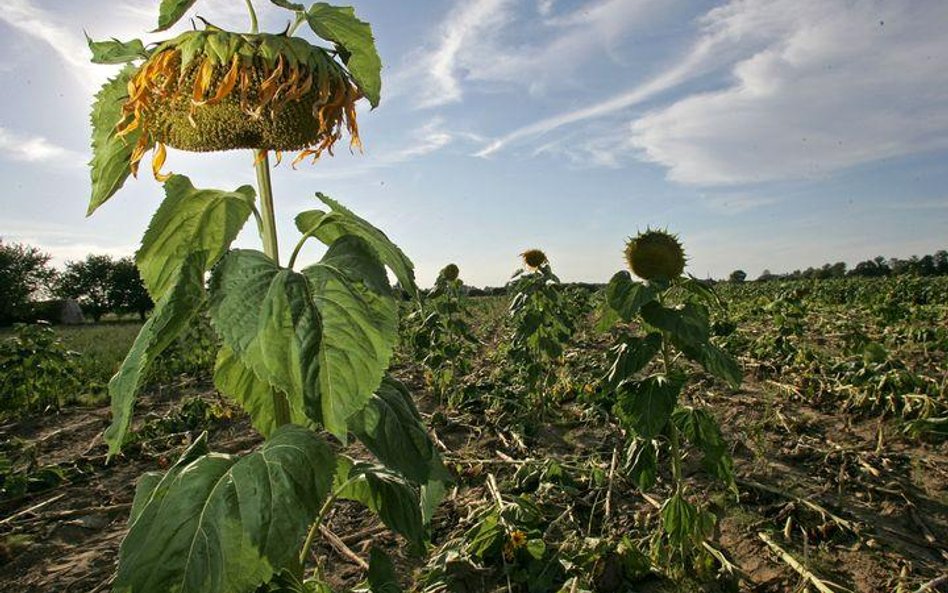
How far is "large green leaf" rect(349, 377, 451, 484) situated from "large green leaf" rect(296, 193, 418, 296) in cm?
31

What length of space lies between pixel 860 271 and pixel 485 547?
51049mm

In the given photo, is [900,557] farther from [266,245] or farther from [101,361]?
[101,361]

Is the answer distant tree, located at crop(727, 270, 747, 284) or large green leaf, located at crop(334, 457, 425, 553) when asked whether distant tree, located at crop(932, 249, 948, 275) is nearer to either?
distant tree, located at crop(727, 270, 747, 284)

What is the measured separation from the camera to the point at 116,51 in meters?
1.46

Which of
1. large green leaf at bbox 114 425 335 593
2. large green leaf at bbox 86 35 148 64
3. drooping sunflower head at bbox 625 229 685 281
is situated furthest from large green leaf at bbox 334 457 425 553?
drooping sunflower head at bbox 625 229 685 281

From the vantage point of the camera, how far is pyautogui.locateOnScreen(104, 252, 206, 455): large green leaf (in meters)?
1.21

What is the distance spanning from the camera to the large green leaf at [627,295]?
9.61 feet

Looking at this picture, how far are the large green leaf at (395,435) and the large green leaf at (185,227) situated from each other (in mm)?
527

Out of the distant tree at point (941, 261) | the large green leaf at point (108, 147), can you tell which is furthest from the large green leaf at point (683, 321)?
the distant tree at point (941, 261)

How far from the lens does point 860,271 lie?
147ft


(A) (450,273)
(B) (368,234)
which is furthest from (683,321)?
(A) (450,273)

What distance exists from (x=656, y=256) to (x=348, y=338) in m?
2.74

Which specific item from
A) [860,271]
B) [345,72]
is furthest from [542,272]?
[860,271]

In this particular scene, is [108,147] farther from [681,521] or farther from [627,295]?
[681,521]
